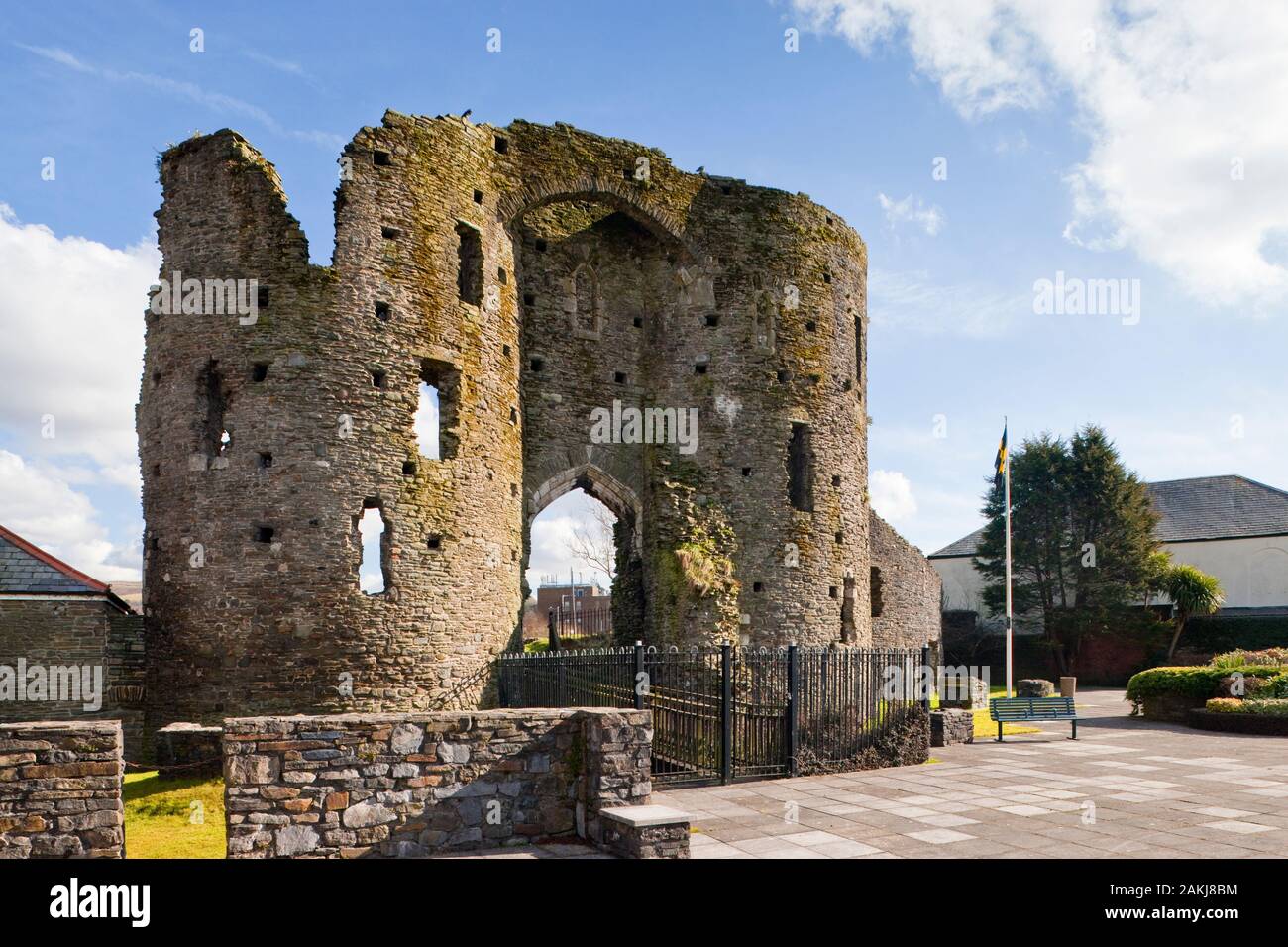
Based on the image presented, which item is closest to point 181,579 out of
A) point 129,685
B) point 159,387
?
point 129,685

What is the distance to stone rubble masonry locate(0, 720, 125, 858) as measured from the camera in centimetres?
707

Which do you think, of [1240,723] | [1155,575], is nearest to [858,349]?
[1240,723]

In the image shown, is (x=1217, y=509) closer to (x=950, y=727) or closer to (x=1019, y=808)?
(x=950, y=727)

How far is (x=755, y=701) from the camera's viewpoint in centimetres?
1353

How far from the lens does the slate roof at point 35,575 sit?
1537 centimetres

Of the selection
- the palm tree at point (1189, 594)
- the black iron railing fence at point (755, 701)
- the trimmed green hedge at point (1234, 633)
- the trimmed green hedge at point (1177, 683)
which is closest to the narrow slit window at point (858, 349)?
the trimmed green hedge at point (1177, 683)

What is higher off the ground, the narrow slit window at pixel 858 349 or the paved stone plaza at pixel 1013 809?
the narrow slit window at pixel 858 349

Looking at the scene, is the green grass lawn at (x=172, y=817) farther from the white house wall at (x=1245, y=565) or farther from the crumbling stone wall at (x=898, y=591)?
the white house wall at (x=1245, y=565)

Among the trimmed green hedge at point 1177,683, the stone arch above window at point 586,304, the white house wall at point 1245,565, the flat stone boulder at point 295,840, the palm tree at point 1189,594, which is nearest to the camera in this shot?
the flat stone boulder at point 295,840

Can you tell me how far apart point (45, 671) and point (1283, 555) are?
148 feet

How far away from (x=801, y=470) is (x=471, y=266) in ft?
30.5

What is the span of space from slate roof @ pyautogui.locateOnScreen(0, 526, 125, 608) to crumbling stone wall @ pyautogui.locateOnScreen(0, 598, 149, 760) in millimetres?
173

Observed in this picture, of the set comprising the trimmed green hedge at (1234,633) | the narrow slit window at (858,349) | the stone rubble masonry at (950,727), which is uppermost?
the narrow slit window at (858,349)

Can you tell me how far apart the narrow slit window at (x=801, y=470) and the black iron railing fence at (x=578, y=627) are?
22.8ft
